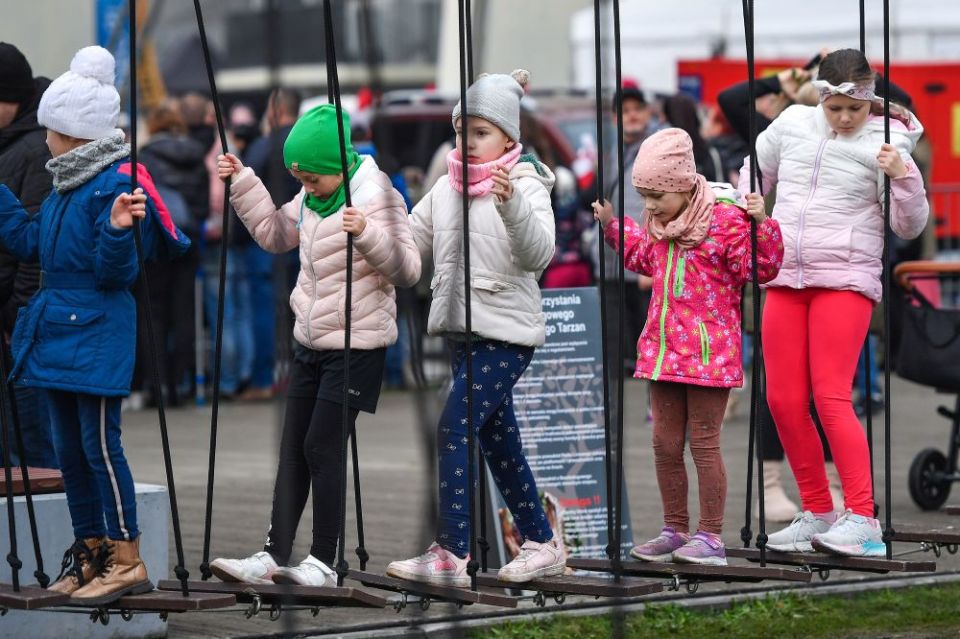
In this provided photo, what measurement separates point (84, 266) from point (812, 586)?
2.90 meters

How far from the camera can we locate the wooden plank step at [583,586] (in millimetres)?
4754

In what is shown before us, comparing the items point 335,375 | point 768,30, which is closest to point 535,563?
point 335,375

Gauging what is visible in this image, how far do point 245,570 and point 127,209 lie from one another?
1.02m

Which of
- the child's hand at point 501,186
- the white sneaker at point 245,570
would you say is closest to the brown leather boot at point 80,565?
the white sneaker at point 245,570

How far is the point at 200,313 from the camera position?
43.9ft

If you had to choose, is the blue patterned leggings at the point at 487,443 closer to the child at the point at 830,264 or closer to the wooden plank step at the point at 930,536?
the child at the point at 830,264

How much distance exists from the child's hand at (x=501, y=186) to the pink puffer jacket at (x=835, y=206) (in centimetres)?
121

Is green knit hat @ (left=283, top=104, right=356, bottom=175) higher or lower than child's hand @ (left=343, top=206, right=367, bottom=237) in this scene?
higher

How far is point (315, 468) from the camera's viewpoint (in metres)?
5.40

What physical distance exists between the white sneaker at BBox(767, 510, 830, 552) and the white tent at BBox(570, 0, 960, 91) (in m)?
11.2

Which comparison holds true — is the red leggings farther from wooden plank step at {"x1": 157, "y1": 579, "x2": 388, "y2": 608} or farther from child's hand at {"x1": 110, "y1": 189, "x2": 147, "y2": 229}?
child's hand at {"x1": 110, "y1": 189, "x2": 147, "y2": 229}

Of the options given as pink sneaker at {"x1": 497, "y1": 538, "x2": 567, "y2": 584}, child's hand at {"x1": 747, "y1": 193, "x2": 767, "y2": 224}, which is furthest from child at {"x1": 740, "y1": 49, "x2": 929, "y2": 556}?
pink sneaker at {"x1": 497, "y1": 538, "x2": 567, "y2": 584}

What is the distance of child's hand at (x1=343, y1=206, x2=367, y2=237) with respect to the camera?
4918 millimetres

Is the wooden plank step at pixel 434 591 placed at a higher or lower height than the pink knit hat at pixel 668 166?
lower
